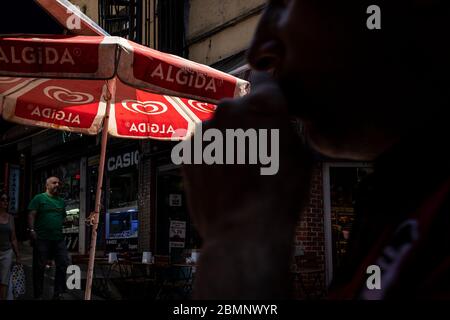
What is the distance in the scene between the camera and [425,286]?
2.30 ft

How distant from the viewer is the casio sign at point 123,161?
13.3 metres

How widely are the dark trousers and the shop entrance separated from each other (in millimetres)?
4534

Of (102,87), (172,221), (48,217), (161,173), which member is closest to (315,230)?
(172,221)

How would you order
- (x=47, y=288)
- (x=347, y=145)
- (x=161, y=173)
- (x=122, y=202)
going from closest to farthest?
1. (x=347, y=145)
2. (x=47, y=288)
3. (x=161, y=173)
4. (x=122, y=202)

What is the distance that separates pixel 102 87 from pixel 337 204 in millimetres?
5817

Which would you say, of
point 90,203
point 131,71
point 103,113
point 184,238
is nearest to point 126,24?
point 90,203

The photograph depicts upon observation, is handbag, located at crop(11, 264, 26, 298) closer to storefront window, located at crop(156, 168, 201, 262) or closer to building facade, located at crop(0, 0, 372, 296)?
building facade, located at crop(0, 0, 372, 296)

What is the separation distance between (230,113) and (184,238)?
11687 mm

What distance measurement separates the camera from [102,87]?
5289mm

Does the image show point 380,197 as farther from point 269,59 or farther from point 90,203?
point 90,203

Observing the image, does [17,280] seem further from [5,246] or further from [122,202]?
[122,202]

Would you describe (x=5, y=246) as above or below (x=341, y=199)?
below

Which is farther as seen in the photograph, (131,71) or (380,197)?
(131,71)

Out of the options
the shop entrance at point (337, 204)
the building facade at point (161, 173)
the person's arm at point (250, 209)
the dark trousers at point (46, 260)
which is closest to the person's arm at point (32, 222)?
the dark trousers at point (46, 260)
